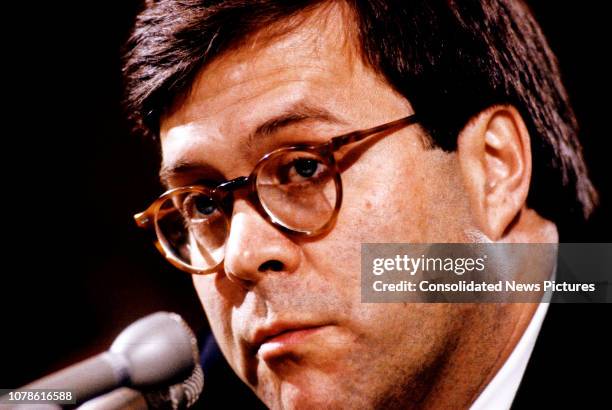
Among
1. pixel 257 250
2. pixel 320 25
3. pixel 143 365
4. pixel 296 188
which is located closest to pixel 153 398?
pixel 143 365

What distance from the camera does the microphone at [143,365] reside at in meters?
1.31

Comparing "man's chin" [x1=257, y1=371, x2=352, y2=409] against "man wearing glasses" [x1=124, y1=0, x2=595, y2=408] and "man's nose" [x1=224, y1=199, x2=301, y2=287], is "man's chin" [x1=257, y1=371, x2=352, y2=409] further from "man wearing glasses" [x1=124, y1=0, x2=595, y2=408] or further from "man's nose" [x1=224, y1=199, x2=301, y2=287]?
"man's nose" [x1=224, y1=199, x2=301, y2=287]

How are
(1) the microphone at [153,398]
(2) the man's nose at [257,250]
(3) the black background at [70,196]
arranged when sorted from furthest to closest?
(3) the black background at [70,196]
(1) the microphone at [153,398]
(2) the man's nose at [257,250]

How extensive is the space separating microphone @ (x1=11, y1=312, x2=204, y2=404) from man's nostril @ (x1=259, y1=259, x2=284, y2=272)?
1.55 ft

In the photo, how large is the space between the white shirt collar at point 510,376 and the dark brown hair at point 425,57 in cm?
36

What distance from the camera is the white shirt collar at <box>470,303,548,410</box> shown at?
1.39 m

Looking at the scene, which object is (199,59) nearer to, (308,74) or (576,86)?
(308,74)

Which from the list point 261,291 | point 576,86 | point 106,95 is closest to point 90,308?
point 106,95

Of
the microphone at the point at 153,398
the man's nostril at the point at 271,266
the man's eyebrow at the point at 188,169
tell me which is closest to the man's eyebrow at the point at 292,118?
the man's eyebrow at the point at 188,169

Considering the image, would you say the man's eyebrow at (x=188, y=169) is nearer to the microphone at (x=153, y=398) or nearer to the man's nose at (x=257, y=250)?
the man's nose at (x=257, y=250)

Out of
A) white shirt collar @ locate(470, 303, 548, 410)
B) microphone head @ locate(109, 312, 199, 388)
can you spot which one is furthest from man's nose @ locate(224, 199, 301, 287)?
white shirt collar @ locate(470, 303, 548, 410)

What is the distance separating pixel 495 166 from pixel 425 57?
339 mm

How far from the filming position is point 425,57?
131 cm

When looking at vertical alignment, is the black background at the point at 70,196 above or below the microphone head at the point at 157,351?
above
